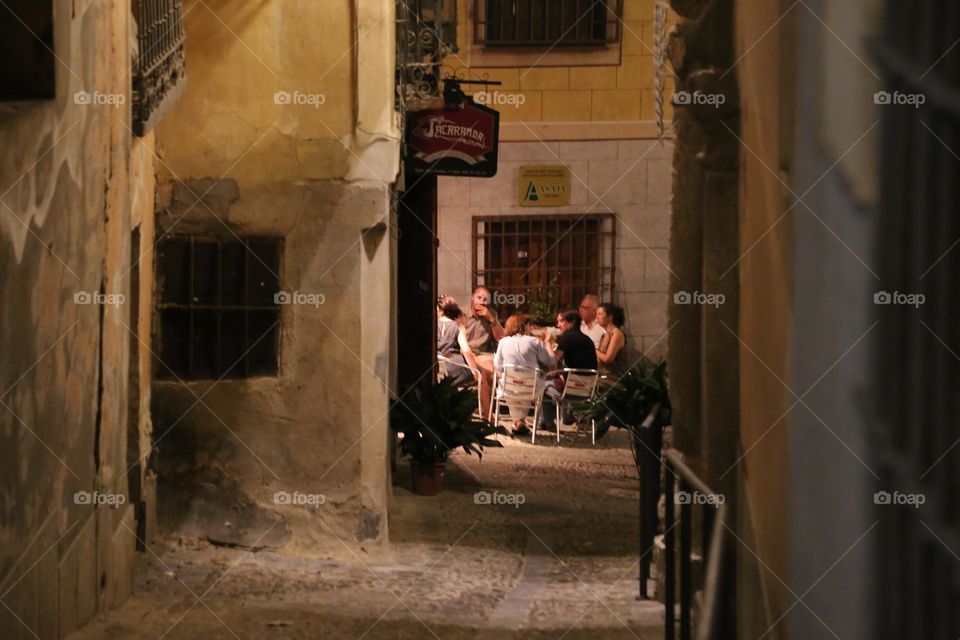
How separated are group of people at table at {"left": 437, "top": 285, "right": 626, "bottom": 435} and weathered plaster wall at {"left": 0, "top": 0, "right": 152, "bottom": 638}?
24.9 feet

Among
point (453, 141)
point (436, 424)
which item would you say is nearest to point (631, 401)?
point (436, 424)

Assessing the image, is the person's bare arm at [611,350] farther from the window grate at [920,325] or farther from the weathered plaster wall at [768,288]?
the window grate at [920,325]

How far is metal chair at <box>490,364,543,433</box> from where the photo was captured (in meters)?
14.0

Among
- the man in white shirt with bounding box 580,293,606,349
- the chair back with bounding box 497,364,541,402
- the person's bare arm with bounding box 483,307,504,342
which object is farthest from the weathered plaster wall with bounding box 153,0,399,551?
the man in white shirt with bounding box 580,293,606,349

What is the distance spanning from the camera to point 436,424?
10.4 meters

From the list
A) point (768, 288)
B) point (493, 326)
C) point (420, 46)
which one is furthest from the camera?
point (493, 326)

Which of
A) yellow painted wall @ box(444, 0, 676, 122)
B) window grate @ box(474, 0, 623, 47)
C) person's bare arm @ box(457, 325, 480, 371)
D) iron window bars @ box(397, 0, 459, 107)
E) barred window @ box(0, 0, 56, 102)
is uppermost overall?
window grate @ box(474, 0, 623, 47)

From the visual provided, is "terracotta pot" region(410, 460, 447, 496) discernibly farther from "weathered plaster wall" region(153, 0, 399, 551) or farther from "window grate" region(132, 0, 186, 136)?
"window grate" region(132, 0, 186, 136)

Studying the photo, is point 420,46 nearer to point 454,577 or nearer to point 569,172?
point 454,577

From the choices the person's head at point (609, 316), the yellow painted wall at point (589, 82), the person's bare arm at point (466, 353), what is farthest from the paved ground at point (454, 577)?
the yellow painted wall at point (589, 82)

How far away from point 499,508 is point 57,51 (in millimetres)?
5909

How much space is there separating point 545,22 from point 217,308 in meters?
11.3

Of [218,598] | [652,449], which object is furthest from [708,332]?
[218,598]

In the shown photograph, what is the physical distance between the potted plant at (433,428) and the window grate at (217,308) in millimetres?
1843
